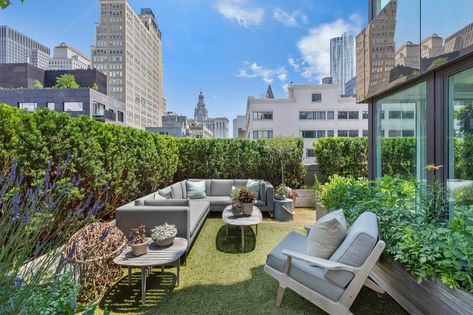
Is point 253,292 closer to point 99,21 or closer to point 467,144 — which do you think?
point 467,144

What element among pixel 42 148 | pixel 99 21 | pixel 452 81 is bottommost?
pixel 42 148

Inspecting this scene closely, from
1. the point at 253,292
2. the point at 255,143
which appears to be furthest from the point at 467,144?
the point at 255,143

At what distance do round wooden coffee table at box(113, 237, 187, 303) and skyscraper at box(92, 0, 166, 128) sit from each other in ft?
211

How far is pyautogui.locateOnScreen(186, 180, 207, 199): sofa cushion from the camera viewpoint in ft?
20.1

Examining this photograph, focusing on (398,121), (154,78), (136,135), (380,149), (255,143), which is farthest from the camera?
(154,78)

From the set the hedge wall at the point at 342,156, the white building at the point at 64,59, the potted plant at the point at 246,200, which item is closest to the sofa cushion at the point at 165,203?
the potted plant at the point at 246,200

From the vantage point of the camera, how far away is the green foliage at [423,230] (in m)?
1.77

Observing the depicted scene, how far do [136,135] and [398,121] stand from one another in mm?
5360

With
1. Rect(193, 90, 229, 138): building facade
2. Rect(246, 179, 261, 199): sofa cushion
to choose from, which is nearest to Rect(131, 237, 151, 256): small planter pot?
Rect(246, 179, 261, 199): sofa cushion

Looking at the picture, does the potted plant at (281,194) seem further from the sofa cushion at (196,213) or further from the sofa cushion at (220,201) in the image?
the sofa cushion at (196,213)

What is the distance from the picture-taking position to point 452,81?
2650mm

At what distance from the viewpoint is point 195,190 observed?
6.18m

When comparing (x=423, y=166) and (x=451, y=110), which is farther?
(x=423, y=166)

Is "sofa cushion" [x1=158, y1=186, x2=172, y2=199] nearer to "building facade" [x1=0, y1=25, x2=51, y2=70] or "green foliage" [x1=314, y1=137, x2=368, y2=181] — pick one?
"green foliage" [x1=314, y1=137, x2=368, y2=181]
